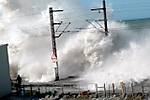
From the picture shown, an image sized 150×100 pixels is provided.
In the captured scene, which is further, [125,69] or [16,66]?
[16,66]

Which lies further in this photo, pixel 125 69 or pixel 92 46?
pixel 92 46

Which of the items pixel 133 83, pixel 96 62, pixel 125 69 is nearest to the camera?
pixel 133 83

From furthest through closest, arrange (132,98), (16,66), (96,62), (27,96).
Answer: (16,66) < (96,62) < (27,96) < (132,98)

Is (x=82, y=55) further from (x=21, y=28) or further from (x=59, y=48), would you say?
(x=21, y=28)

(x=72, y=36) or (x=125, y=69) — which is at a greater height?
(x=72, y=36)

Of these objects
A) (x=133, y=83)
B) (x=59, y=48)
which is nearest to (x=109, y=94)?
(x=133, y=83)

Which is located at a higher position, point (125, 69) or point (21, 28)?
point (21, 28)

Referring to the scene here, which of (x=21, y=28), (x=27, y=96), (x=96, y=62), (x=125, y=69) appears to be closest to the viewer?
(x=27, y=96)

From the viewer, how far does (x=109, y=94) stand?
30562 mm

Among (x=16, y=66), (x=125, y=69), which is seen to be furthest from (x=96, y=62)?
(x=16, y=66)

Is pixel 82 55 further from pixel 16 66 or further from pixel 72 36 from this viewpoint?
pixel 16 66

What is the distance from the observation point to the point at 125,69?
Result: 131ft

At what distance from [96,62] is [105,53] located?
1.18 m

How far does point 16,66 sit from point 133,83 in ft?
49.2
